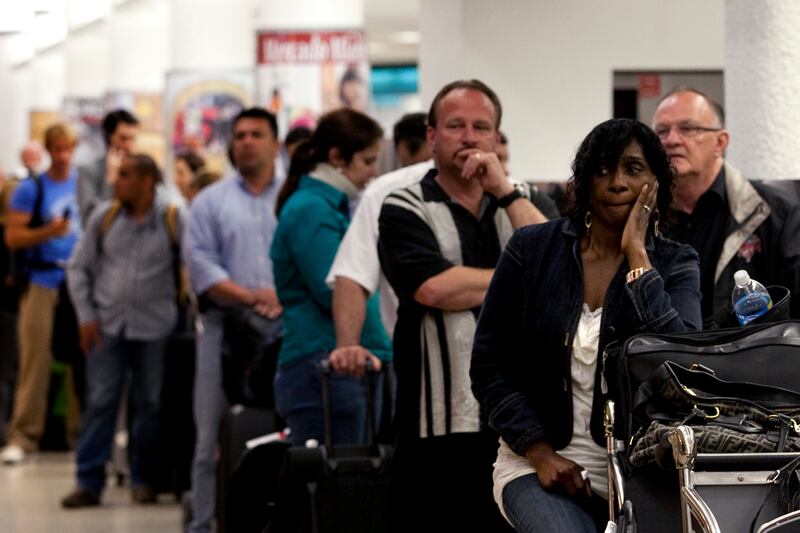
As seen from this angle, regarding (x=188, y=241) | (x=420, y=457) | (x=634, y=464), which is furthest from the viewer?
(x=188, y=241)

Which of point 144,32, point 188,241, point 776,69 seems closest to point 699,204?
point 776,69

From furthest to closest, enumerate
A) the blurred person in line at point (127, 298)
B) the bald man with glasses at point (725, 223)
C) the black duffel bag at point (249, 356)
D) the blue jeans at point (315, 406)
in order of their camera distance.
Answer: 1. the blurred person in line at point (127, 298)
2. the black duffel bag at point (249, 356)
3. the blue jeans at point (315, 406)
4. the bald man with glasses at point (725, 223)

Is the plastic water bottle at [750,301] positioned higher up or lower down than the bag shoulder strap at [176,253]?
higher up

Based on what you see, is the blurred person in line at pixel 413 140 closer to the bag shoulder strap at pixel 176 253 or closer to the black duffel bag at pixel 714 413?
the bag shoulder strap at pixel 176 253

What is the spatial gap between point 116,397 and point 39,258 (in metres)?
2.60

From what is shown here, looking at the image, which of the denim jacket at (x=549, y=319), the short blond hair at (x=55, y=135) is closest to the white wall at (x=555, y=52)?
the denim jacket at (x=549, y=319)

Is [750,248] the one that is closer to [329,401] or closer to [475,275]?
[475,275]

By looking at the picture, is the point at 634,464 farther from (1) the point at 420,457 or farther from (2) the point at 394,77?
(2) the point at 394,77

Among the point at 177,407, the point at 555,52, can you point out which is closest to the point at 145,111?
the point at 177,407

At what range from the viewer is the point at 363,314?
5395 mm

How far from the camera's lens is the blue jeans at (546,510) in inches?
143

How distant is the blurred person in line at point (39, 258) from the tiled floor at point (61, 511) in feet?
2.04

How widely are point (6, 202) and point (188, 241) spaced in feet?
16.0

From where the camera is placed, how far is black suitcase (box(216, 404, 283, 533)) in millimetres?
6625
